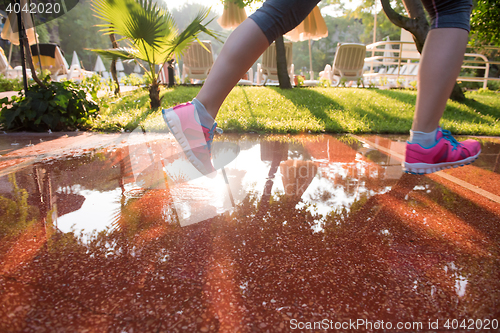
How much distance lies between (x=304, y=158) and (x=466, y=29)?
1.32 m

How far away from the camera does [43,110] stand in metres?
3.34

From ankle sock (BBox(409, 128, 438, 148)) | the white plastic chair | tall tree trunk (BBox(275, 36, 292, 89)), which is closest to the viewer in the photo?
ankle sock (BBox(409, 128, 438, 148))

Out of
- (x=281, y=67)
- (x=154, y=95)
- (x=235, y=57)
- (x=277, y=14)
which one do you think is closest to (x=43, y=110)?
(x=154, y=95)

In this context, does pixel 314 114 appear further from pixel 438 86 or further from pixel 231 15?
pixel 231 15

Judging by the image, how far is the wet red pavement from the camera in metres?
0.78

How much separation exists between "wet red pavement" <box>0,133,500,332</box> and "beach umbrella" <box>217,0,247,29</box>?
647 cm

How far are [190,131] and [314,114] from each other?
10.8 ft

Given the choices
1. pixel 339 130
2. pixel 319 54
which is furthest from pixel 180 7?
pixel 339 130

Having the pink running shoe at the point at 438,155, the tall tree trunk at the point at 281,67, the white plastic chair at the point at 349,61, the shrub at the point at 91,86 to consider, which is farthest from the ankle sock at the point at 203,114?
Result: the white plastic chair at the point at 349,61

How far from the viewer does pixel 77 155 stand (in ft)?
7.89

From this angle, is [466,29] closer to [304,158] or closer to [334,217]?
[334,217]

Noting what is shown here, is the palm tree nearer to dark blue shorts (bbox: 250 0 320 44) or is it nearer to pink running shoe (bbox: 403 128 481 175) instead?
dark blue shorts (bbox: 250 0 320 44)

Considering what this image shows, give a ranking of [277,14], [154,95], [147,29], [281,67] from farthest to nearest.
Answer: [281,67]
[154,95]
[147,29]
[277,14]

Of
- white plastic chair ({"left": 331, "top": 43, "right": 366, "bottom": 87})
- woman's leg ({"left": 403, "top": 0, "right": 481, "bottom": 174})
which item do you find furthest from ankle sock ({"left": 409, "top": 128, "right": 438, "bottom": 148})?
white plastic chair ({"left": 331, "top": 43, "right": 366, "bottom": 87})
